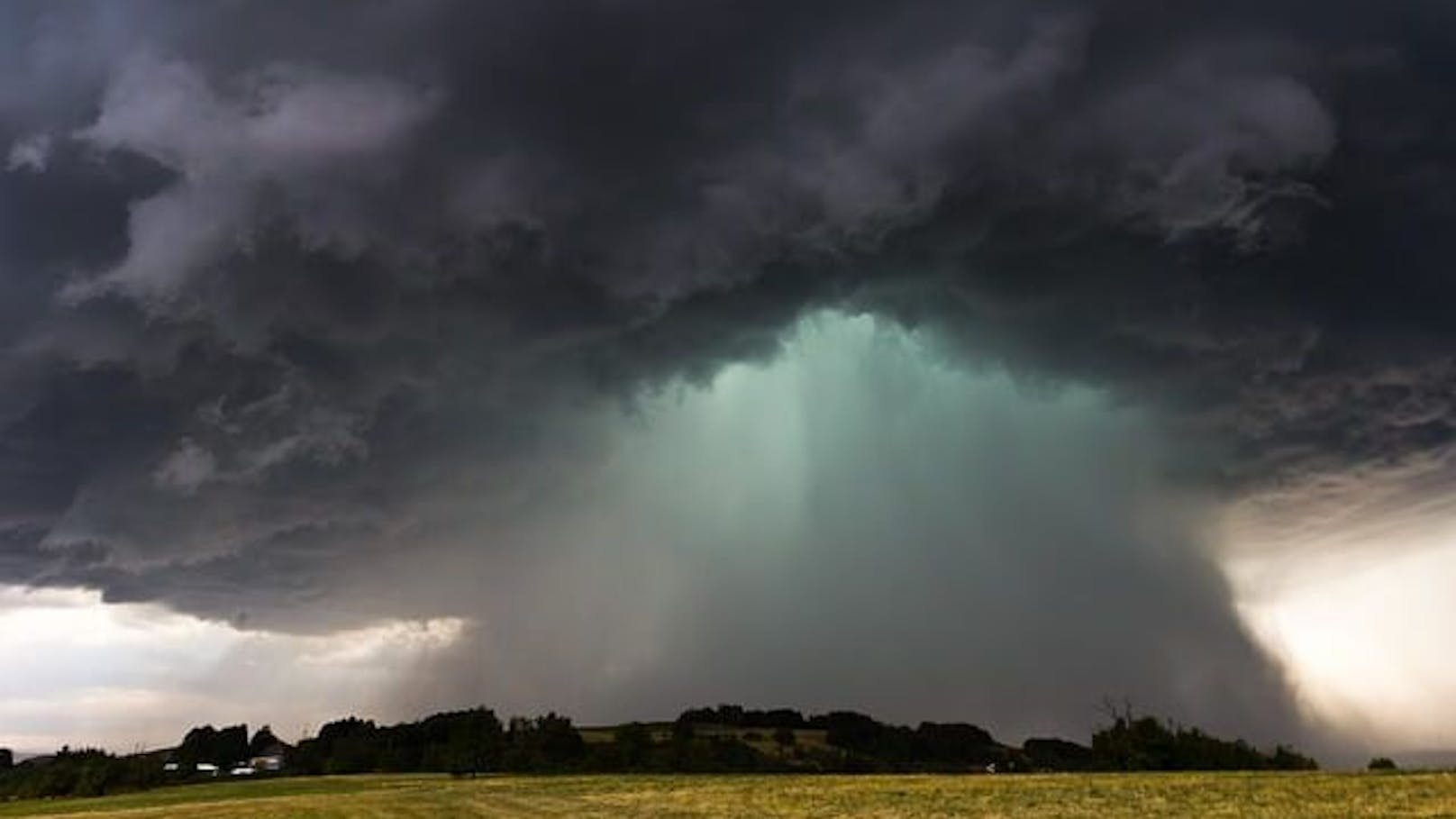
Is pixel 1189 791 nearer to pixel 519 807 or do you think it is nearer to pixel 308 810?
pixel 519 807

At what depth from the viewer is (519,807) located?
106438mm

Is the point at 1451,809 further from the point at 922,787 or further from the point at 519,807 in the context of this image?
the point at 519,807

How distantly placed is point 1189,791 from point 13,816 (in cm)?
13618

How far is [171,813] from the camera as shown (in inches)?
4609

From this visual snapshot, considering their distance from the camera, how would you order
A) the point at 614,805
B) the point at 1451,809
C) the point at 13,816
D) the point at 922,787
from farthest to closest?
the point at 13,816 → the point at 922,787 → the point at 614,805 → the point at 1451,809

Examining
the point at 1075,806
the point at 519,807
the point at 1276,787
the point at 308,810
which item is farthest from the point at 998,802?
the point at 308,810

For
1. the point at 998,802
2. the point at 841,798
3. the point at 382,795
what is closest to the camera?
the point at 998,802

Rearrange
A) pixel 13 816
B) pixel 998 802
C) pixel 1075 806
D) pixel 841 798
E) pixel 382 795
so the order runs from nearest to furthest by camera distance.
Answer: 1. pixel 1075 806
2. pixel 998 802
3. pixel 841 798
4. pixel 382 795
5. pixel 13 816

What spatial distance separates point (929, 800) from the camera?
3489 inches

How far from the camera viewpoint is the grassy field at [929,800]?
217ft

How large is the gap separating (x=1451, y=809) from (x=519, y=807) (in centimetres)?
7590

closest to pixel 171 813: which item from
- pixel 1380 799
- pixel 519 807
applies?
pixel 519 807

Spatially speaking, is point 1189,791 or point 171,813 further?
point 171,813

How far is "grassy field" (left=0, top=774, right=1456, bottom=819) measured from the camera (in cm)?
6625
